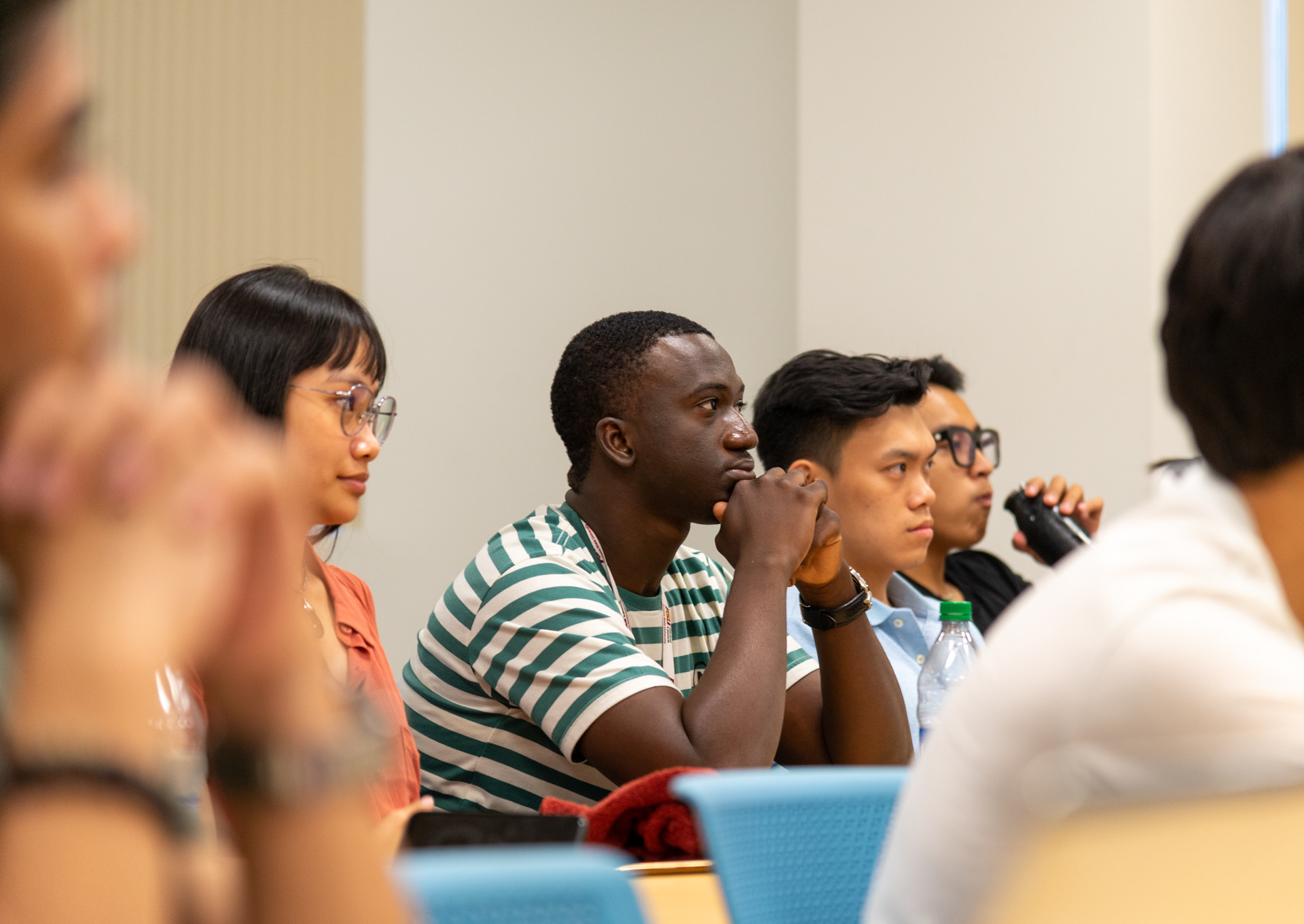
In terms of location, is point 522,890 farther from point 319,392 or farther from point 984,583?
point 984,583

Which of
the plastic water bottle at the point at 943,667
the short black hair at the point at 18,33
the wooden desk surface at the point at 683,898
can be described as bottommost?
the plastic water bottle at the point at 943,667

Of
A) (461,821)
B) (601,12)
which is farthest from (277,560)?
(601,12)

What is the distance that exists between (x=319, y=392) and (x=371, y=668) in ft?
1.29

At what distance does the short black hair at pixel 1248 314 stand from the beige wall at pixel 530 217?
8.74 feet

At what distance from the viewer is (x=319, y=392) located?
1941mm

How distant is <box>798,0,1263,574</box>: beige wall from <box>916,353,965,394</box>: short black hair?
35cm

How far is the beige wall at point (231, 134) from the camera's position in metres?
3.23

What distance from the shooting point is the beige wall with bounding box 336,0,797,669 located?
11.5 ft

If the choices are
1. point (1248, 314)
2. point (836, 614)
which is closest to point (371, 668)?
point (836, 614)

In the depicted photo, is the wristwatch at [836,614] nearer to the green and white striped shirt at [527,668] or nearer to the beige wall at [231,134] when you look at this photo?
the green and white striped shirt at [527,668]

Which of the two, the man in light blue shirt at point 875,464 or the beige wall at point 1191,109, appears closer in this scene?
the man in light blue shirt at point 875,464

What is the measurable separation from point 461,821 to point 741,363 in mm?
2925

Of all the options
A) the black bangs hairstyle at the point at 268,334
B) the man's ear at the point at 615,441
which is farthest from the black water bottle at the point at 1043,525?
the black bangs hairstyle at the point at 268,334

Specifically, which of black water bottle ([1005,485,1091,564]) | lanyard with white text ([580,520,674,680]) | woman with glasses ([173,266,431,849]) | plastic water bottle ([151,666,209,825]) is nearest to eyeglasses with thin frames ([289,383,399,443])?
woman with glasses ([173,266,431,849])
